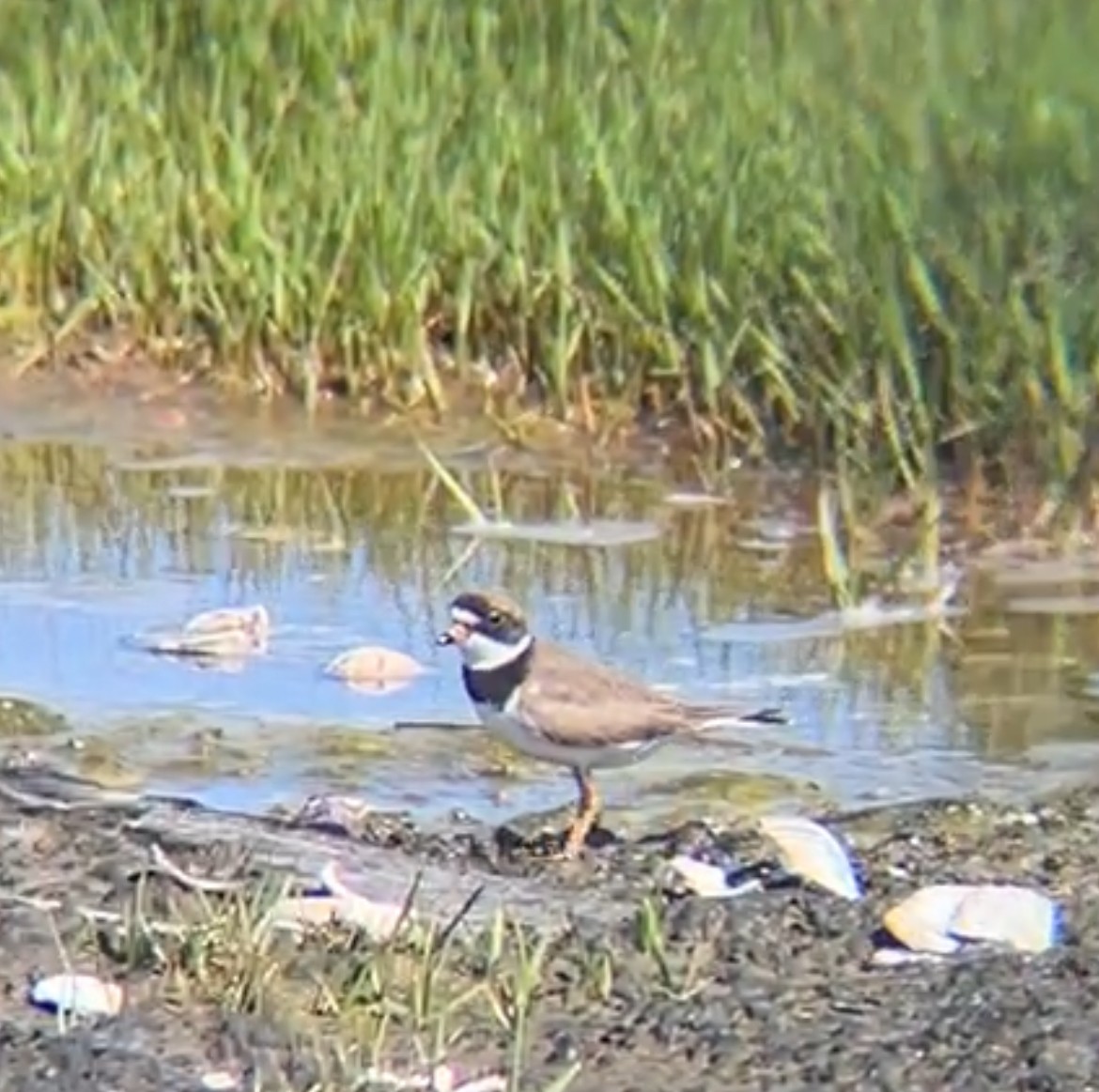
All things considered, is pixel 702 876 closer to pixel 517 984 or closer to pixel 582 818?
pixel 582 818

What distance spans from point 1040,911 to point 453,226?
153 inches

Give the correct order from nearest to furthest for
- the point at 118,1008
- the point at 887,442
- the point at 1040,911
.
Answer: the point at 118,1008 < the point at 1040,911 < the point at 887,442

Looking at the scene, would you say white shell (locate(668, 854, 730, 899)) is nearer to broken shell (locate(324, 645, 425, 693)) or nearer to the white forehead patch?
the white forehead patch

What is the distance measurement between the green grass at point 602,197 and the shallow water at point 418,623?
0.27m

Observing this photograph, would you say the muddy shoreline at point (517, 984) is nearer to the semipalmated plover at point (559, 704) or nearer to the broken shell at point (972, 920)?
the broken shell at point (972, 920)

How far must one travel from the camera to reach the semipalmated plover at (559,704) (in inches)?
229

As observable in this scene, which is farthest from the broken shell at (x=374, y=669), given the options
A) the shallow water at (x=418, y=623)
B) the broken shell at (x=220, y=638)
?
the broken shell at (x=220, y=638)

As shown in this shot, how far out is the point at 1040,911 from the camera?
16.8 ft

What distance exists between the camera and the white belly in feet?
19.1

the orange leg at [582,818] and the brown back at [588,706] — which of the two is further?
the brown back at [588,706]

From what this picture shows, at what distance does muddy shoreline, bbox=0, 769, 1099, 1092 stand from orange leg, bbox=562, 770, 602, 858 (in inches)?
6.6

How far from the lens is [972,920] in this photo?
16.7 ft

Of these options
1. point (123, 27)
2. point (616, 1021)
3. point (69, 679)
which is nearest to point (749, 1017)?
point (616, 1021)

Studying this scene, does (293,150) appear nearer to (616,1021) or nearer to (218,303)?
(218,303)
